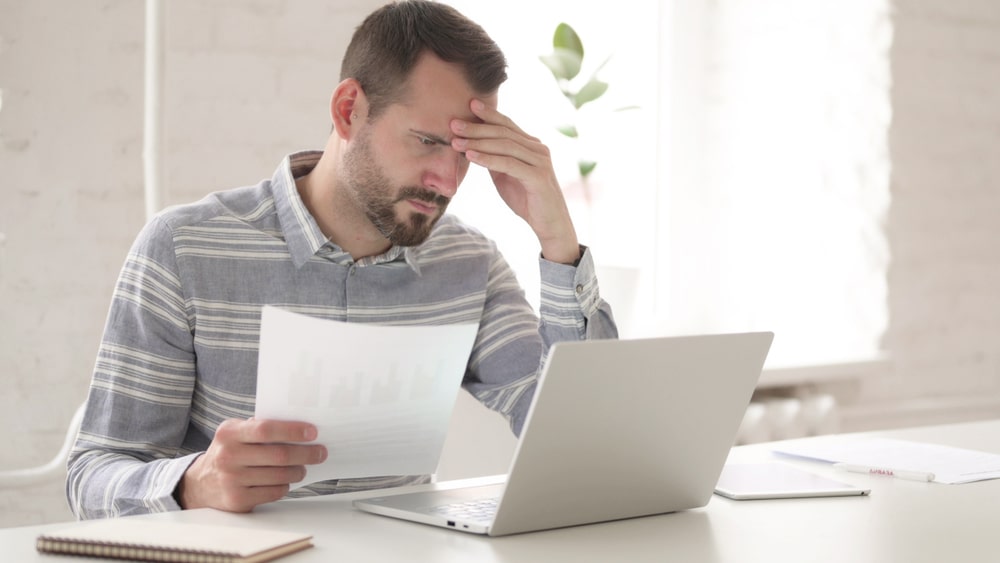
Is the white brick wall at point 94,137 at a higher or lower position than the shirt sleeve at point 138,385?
higher

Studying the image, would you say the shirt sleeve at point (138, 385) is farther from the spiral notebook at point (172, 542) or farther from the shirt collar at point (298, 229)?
the spiral notebook at point (172, 542)

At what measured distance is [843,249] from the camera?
3.08 m

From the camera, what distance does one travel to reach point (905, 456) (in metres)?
1.50

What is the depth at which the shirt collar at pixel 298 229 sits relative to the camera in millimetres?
1533

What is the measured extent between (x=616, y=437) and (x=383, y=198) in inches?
24.6

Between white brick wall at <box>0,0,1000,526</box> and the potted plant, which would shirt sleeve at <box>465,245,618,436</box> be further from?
the potted plant

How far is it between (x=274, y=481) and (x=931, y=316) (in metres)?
2.53

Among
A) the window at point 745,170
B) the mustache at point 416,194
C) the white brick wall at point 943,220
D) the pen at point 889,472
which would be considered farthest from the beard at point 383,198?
the white brick wall at point 943,220

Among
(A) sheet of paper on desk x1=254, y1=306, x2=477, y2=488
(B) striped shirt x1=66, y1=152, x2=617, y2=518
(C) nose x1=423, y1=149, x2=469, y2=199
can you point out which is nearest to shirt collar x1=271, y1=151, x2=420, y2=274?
(B) striped shirt x1=66, y1=152, x2=617, y2=518

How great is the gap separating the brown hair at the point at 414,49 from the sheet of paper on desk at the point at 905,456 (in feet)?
2.22

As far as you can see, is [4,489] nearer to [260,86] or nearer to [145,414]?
[145,414]

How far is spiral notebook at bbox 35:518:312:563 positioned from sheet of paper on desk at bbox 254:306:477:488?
0.47 feet

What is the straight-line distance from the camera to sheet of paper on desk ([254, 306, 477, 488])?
3.43 feet

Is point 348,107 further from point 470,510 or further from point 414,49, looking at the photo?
point 470,510
